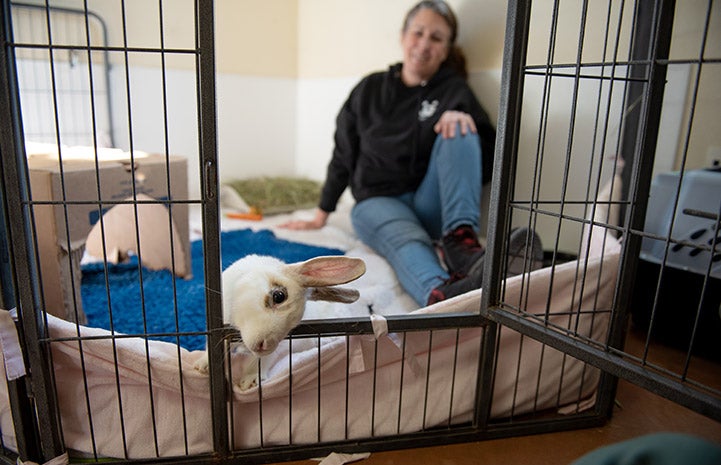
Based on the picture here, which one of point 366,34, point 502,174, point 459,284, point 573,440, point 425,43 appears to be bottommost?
point 573,440

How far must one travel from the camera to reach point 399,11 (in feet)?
7.54

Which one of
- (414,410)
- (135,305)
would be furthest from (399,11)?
(414,410)

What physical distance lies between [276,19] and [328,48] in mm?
404

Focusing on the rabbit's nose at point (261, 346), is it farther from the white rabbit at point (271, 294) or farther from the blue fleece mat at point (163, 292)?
the blue fleece mat at point (163, 292)

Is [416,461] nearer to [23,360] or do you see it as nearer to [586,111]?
[23,360]

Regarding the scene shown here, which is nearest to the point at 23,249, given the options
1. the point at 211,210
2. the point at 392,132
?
the point at 211,210

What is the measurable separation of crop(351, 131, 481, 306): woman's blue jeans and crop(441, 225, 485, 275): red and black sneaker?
0.03 m

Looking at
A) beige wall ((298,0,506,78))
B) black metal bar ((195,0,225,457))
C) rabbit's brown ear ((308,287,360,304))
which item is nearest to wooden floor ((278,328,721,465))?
black metal bar ((195,0,225,457))

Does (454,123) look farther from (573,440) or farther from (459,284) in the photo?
(573,440)

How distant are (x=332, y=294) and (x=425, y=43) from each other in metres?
1.31

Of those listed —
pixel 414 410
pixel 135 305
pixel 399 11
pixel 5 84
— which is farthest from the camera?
pixel 399 11

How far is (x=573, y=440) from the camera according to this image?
3.34ft

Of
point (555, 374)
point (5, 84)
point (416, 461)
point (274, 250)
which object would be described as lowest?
point (416, 461)

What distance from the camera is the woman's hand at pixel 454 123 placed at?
1.67 metres
